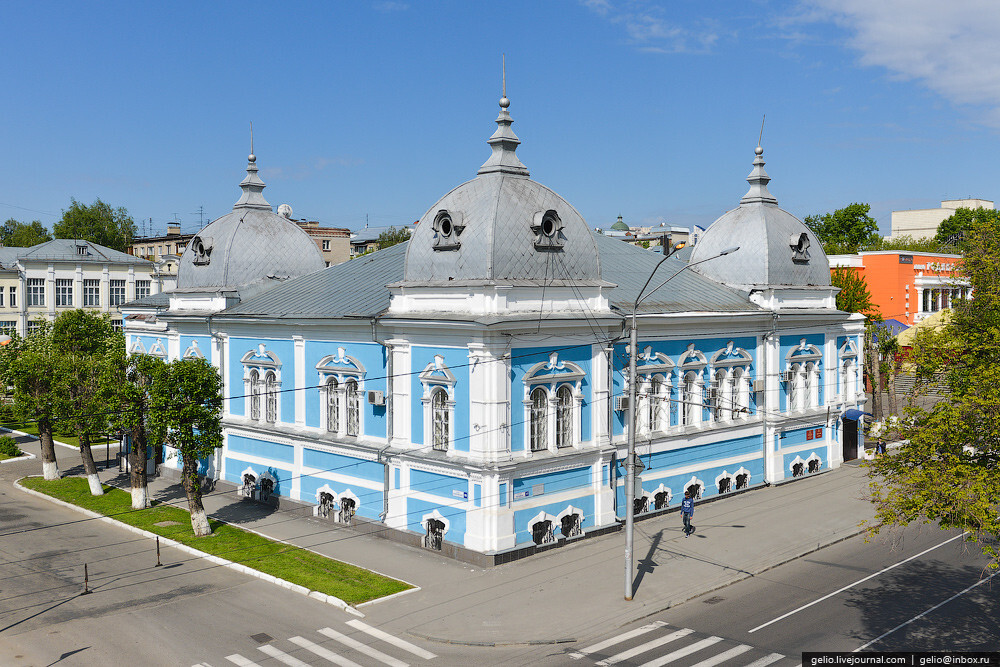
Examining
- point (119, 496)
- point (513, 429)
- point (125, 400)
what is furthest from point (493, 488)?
point (119, 496)

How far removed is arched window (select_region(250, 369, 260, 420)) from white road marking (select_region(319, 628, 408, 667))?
44.3ft

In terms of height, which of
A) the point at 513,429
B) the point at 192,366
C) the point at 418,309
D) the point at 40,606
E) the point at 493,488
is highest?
the point at 418,309

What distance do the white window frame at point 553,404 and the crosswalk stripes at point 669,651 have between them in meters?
6.71

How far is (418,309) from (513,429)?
4.32m

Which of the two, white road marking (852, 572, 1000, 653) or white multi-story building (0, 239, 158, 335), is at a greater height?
white multi-story building (0, 239, 158, 335)

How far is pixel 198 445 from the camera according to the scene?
26219 mm

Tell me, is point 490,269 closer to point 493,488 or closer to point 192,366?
point 493,488

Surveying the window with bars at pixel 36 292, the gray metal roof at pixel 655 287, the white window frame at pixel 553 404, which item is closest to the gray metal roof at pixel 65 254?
the window with bars at pixel 36 292

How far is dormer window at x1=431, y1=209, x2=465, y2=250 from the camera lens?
2400 cm

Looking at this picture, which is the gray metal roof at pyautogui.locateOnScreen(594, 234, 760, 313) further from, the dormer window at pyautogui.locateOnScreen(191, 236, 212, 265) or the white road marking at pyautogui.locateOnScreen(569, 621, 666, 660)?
the dormer window at pyautogui.locateOnScreen(191, 236, 212, 265)

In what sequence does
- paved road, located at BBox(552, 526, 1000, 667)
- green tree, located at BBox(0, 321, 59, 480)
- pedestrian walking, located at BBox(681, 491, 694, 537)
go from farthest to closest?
green tree, located at BBox(0, 321, 59, 480) → pedestrian walking, located at BBox(681, 491, 694, 537) → paved road, located at BBox(552, 526, 1000, 667)

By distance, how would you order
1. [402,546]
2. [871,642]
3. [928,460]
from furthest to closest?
[402,546]
[871,642]
[928,460]

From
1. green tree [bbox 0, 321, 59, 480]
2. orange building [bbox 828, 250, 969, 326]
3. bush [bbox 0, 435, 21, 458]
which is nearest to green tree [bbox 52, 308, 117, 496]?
green tree [bbox 0, 321, 59, 480]

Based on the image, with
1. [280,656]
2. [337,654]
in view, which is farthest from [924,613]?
[280,656]
